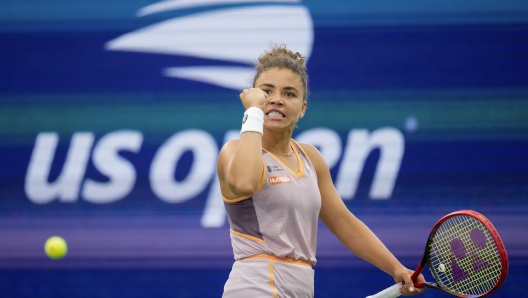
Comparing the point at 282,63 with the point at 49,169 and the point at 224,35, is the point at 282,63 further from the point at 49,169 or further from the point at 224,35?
the point at 49,169

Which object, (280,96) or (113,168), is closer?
(280,96)

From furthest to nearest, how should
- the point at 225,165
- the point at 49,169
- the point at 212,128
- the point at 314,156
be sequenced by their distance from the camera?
the point at 49,169 → the point at 212,128 → the point at 314,156 → the point at 225,165

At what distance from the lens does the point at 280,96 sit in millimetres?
3131

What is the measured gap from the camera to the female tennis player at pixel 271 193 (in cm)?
288

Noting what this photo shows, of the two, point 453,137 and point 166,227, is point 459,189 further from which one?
point 166,227

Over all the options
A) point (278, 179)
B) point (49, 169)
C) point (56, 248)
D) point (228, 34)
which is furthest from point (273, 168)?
point (49, 169)

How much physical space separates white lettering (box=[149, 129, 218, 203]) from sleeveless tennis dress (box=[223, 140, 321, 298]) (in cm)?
296

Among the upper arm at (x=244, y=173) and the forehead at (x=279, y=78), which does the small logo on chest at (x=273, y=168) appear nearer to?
the upper arm at (x=244, y=173)

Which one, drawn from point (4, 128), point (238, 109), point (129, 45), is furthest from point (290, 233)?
point (4, 128)

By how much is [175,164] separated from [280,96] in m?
3.04

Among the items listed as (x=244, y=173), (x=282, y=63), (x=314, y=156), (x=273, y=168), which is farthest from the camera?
(x=314, y=156)

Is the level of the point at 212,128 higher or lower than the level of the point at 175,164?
higher

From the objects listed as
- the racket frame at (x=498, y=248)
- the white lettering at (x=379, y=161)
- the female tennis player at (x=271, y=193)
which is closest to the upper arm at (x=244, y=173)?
the female tennis player at (x=271, y=193)

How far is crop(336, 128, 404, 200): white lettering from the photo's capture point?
19.4 ft
